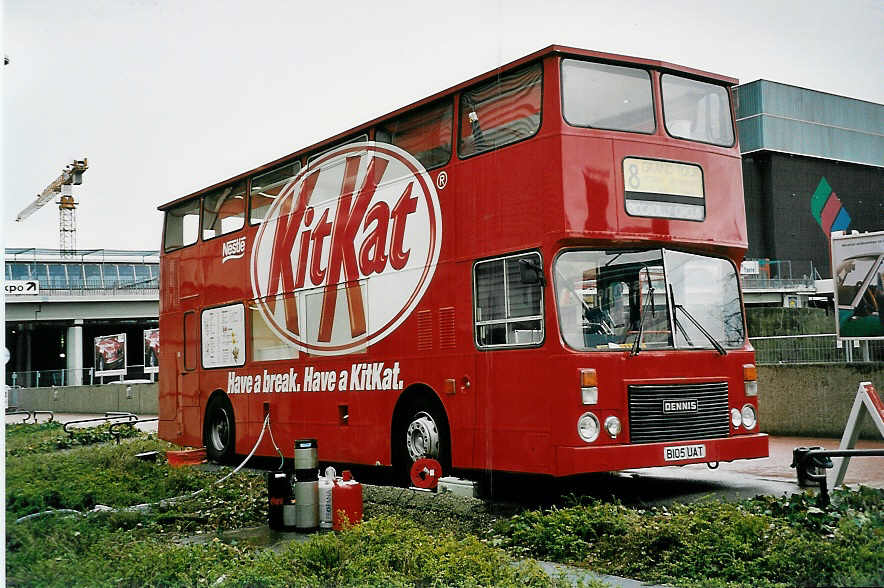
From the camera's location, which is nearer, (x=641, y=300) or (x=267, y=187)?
(x=641, y=300)

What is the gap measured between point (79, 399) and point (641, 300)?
14.9 feet

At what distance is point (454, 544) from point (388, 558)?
46 centimetres

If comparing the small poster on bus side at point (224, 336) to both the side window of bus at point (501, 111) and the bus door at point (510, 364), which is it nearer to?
the bus door at point (510, 364)

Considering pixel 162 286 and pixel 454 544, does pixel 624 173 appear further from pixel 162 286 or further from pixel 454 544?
pixel 162 286

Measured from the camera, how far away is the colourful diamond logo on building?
6.86 metres

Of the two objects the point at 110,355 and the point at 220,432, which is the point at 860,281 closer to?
the point at 110,355

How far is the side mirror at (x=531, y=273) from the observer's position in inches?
303

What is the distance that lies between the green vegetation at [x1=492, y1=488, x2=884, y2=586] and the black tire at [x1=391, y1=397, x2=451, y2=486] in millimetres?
1329

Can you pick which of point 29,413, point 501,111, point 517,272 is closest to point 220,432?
point 29,413

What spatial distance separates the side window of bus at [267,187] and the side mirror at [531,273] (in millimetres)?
2343

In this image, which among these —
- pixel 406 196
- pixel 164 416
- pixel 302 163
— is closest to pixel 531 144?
pixel 406 196

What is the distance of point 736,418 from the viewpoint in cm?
836

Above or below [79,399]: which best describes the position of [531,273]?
above

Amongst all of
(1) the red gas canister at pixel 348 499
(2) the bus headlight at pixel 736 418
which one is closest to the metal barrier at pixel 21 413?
(1) the red gas canister at pixel 348 499
